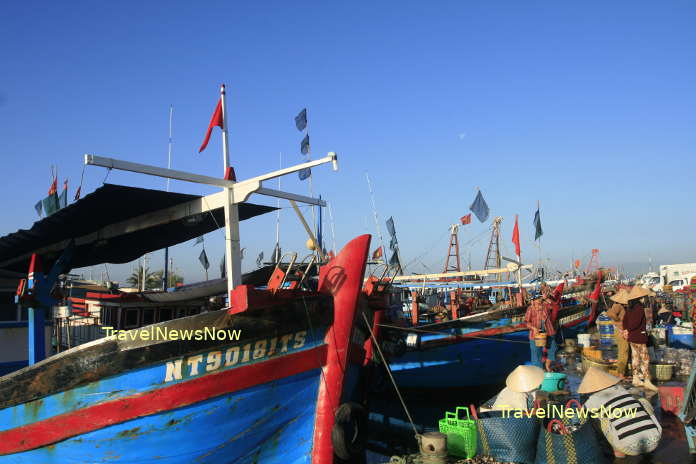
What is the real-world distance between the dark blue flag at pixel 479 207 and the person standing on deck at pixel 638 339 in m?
21.7

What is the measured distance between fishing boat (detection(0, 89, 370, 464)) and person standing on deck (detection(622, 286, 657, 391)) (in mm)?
5674

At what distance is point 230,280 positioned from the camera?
23.4ft

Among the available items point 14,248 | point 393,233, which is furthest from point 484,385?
point 393,233

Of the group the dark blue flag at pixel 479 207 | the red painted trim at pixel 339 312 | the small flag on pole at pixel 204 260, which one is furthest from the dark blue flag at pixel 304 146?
the small flag on pole at pixel 204 260

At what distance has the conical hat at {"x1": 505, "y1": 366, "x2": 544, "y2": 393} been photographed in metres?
7.64

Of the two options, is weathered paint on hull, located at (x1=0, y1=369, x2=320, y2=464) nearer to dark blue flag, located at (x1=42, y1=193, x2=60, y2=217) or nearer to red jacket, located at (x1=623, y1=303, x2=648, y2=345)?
red jacket, located at (x1=623, y1=303, x2=648, y2=345)

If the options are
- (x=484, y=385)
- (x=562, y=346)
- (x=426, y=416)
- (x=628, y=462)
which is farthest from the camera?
(x=562, y=346)

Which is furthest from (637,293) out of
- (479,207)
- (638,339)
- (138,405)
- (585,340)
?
(479,207)

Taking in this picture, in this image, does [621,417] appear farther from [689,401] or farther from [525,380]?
[689,401]

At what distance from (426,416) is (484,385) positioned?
2.77 m

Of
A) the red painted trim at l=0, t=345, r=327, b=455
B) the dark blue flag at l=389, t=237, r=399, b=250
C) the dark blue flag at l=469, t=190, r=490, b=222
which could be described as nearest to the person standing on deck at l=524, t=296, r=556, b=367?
the red painted trim at l=0, t=345, r=327, b=455

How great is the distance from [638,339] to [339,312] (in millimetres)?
6341

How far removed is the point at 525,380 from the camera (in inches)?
303

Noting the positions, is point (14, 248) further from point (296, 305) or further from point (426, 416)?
point (426, 416)
